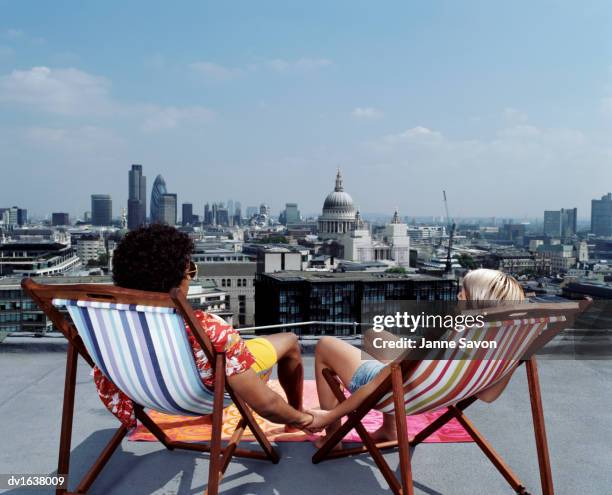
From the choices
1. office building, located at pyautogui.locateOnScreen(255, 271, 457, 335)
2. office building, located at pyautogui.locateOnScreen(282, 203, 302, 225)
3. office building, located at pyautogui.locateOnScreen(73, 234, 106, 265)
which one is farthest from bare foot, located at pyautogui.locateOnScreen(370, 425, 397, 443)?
office building, located at pyautogui.locateOnScreen(282, 203, 302, 225)

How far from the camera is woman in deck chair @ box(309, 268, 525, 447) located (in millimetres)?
936

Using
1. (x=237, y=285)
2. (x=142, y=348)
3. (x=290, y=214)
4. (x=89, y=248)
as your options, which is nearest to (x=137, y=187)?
(x=290, y=214)

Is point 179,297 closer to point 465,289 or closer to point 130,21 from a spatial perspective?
point 465,289

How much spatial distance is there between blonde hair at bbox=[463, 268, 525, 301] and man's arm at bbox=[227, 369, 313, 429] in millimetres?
327

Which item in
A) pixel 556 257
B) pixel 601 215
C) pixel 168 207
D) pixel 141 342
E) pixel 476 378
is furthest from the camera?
pixel 168 207

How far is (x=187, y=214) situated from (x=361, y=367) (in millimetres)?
100023

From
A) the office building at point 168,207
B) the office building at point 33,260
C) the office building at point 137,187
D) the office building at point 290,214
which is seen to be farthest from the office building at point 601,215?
the office building at point 137,187

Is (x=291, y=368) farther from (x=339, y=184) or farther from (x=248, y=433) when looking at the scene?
(x=339, y=184)

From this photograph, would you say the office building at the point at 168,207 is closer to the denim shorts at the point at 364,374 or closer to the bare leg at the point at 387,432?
the bare leg at the point at 387,432

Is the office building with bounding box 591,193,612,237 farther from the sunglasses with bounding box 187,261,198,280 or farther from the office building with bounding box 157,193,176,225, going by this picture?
the sunglasses with bounding box 187,261,198,280

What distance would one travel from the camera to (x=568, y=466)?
1144 millimetres

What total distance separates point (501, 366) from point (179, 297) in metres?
0.51

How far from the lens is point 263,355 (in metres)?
1.06

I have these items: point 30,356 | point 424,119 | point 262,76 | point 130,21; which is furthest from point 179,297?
point 424,119
